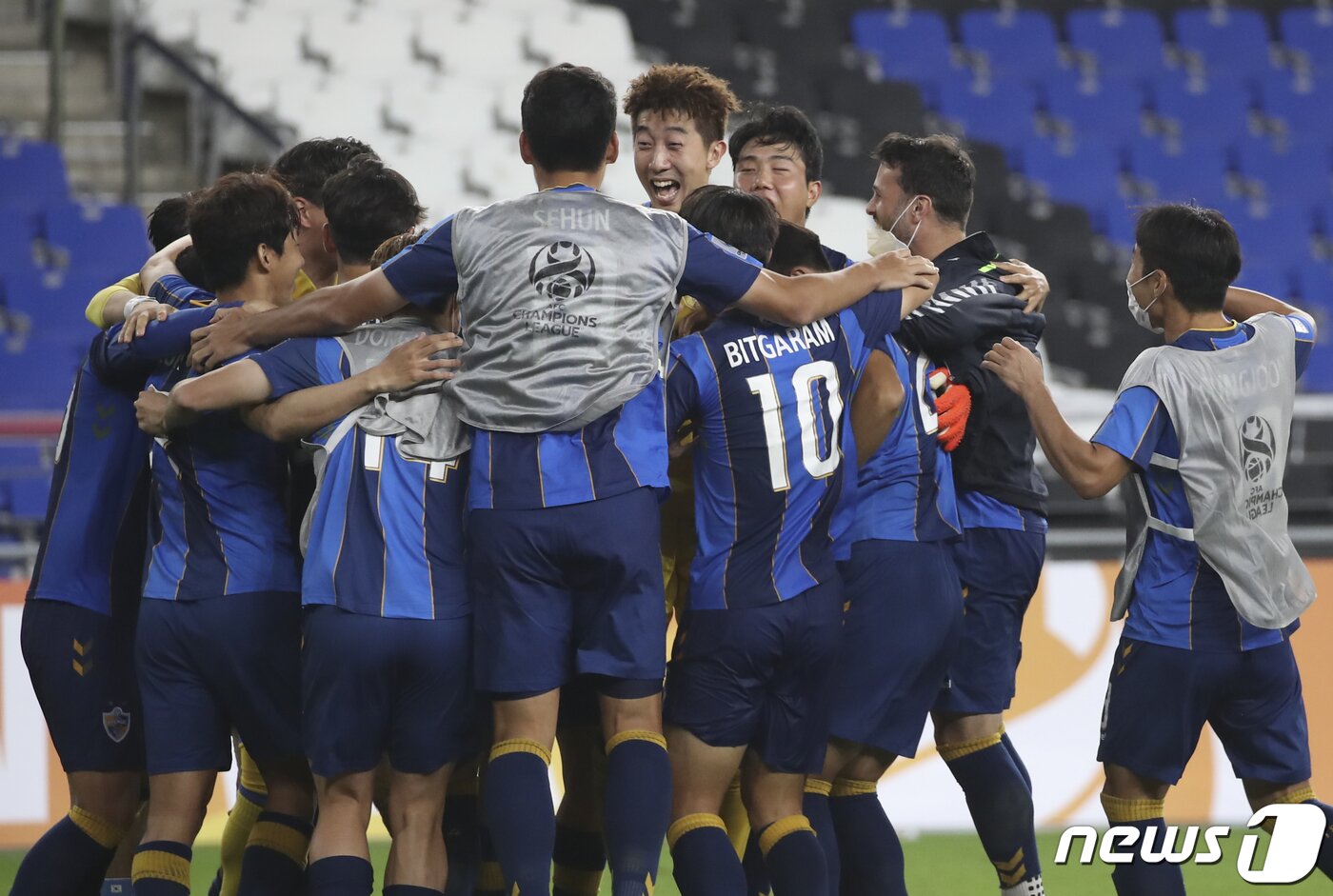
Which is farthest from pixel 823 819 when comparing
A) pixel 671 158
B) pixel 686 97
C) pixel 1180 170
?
pixel 1180 170

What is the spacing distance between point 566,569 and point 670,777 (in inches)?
21.3

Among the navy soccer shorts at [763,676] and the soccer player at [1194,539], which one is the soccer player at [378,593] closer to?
the navy soccer shorts at [763,676]

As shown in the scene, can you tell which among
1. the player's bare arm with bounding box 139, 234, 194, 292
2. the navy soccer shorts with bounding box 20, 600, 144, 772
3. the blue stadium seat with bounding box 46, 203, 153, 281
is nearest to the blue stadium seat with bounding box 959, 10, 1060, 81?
the blue stadium seat with bounding box 46, 203, 153, 281

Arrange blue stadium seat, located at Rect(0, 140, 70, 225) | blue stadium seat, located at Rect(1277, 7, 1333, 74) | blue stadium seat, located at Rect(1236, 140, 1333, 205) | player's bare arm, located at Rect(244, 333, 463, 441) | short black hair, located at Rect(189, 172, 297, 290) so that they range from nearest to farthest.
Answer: player's bare arm, located at Rect(244, 333, 463, 441), short black hair, located at Rect(189, 172, 297, 290), blue stadium seat, located at Rect(0, 140, 70, 225), blue stadium seat, located at Rect(1236, 140, 1333, 205), blue stadium seat, located at Rect(1277, 7, 1333, 74)

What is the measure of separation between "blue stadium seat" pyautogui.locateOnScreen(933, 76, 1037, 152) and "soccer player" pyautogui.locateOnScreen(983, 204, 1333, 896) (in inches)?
351

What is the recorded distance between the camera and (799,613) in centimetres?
407

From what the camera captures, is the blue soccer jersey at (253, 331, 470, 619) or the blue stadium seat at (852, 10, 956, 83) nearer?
the blue soccer jersey at (253, 331, 470, 619)

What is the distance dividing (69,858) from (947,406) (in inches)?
104

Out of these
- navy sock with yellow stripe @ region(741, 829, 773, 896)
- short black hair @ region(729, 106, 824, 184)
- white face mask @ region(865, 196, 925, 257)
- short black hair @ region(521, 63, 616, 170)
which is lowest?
navy sock with yellow stripe @ region(741, 829, 773, 896)

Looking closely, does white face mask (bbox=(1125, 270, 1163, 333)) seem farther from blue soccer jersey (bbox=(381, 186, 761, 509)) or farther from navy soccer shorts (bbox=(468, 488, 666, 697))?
navy soccer shorts (bbox=(468, 488, 666, 697))

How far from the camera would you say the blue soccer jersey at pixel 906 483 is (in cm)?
452

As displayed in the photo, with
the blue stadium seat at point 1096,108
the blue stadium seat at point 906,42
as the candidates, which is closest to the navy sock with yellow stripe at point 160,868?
the blue stadium seat at point 906,42

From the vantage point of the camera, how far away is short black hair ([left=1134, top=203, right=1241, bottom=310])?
4371 millimetres

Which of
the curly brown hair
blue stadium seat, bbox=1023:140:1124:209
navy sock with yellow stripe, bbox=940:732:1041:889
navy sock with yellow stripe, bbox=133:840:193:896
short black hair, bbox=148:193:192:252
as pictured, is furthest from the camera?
blue stadium seat, bbox=1023:140:1124:209
